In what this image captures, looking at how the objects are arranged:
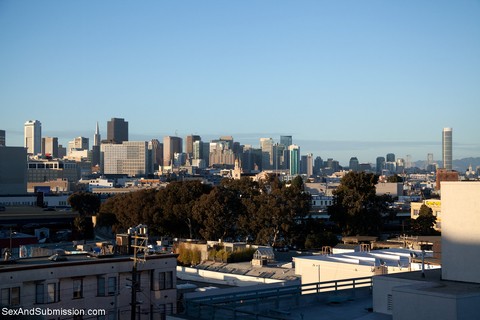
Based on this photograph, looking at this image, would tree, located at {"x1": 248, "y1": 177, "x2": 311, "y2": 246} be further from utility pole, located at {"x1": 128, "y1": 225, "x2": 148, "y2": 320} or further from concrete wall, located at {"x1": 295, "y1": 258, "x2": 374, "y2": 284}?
utility pole, located at {"x1": 128, "y1": 225, "x2": 148, "y2": 320}

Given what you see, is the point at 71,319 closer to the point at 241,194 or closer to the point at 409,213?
the point at 241,194

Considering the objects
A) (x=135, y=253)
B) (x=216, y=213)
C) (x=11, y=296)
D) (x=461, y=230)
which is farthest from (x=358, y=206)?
(x=135, y=253)

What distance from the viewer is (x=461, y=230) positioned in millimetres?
12641

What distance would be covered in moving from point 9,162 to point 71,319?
81997mm

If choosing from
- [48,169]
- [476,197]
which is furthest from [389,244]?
[48,169]

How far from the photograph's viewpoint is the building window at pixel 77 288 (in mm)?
16564

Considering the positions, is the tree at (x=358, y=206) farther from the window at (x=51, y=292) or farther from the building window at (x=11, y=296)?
the building window at (x=11, y=296)

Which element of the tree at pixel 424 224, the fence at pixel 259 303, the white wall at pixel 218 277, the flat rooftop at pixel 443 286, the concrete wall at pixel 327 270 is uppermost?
the flat rooftop at pixel 443 286

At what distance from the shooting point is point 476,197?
12.5 meters

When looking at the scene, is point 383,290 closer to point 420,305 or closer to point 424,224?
point 420,305

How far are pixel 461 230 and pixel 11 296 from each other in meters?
9.04

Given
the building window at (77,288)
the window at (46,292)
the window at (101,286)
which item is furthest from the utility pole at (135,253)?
the window at (46,292)

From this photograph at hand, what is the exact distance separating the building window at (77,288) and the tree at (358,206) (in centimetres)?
3107

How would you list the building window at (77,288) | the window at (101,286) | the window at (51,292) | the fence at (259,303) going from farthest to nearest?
the window at (101,286), the building window at (77,288), the window at (51,292), the fence at (259,303)
